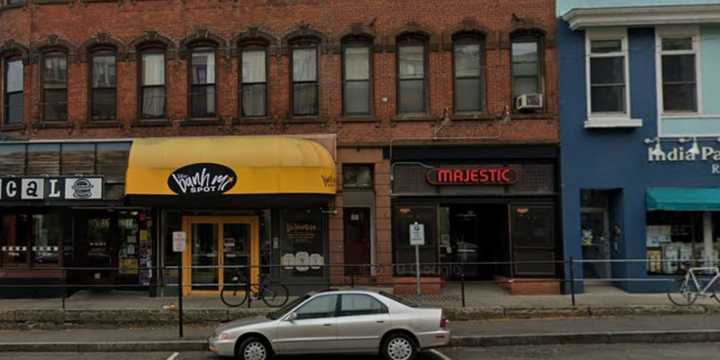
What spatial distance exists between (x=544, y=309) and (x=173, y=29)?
13087 millimetres

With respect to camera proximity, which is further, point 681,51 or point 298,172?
point 681,51

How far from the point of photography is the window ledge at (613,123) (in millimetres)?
17922

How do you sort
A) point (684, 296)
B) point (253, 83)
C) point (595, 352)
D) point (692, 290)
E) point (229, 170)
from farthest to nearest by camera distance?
point (253, 83)
point (229, 170)
point (692, 290)
point (684, 296)
point (595, 352)

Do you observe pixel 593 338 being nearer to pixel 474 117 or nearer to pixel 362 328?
pixel 362 328

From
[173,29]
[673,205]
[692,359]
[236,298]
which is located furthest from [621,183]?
[173,29]

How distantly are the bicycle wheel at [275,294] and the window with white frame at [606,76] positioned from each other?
1010 centimetres

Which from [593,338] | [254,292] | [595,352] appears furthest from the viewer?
Result: [254,292]

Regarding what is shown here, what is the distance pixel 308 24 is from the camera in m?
18.8

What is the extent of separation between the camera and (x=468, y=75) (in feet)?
61.7

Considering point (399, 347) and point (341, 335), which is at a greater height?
point (341, 335)

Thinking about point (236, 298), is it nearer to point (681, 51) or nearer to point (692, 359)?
point (692, 359)

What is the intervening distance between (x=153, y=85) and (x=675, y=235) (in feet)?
52.6

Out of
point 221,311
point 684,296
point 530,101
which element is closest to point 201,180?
point 221,311

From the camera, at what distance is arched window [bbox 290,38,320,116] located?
742 inches
